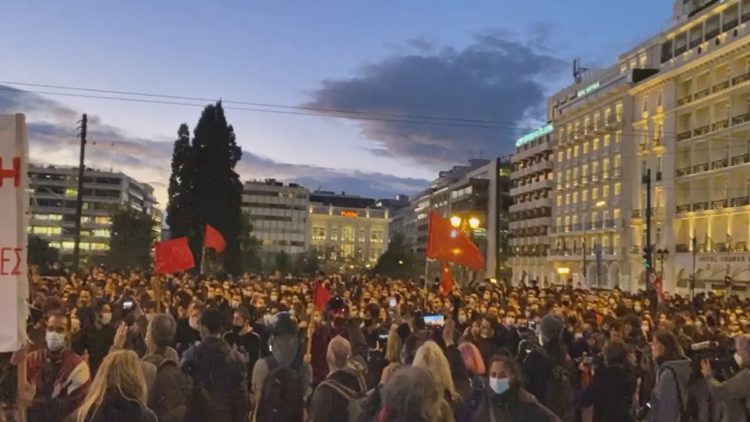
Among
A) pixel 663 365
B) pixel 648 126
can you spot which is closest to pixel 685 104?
pixel 648 126

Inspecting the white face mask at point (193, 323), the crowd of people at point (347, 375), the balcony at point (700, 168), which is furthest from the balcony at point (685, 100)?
the white face mask at point (193, 323)

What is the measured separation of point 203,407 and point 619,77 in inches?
3044

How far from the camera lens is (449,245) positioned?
17188mm

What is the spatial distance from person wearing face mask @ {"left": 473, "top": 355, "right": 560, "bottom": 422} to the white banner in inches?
115

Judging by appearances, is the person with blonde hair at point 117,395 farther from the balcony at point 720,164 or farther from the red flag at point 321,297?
the balcony at point 720,164

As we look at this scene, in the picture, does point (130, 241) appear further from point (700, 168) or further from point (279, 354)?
point (279, 354)

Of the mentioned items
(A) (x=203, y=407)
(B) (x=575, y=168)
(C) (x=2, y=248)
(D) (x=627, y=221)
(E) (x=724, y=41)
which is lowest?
(A) (x=203, y=407)

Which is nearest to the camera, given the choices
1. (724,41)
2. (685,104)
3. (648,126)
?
(724,41)

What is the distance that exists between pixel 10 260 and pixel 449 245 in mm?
12609

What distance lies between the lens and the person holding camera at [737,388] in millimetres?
7332

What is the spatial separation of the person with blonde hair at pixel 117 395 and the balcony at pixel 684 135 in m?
66.7

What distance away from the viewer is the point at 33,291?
17.1m

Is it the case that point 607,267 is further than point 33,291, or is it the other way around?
point 607,267

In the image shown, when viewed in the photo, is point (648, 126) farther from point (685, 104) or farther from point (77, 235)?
point (77, 235)
